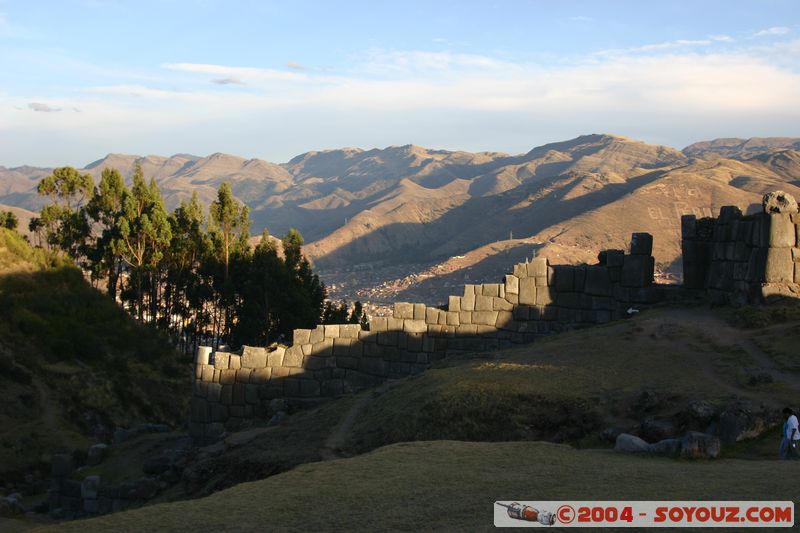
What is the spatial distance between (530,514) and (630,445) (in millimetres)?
3927

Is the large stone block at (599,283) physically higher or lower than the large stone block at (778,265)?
→ lower

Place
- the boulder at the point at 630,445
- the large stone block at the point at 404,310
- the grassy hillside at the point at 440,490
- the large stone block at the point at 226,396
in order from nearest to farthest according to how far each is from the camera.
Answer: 1. the grassy hillside at the point at 440,490
2. the boulder at the point at 630,445
3. the large stone block at the point at 226,396
4. the large stone block at the point at 404,310

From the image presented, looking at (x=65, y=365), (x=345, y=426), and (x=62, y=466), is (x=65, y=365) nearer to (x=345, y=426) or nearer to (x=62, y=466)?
(x=62, y=466)

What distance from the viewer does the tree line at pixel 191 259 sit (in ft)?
118

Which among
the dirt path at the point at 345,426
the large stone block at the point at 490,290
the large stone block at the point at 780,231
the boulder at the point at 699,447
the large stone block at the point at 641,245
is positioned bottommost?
the dirt path at the point at 345,426

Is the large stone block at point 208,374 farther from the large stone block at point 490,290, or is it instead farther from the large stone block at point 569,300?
the large stone block at point 569,300

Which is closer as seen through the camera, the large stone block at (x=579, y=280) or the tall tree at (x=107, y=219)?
the large stone block at (x=579, y=280)

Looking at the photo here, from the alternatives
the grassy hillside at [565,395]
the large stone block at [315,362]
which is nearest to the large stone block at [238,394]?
the large stone block at [315,362]

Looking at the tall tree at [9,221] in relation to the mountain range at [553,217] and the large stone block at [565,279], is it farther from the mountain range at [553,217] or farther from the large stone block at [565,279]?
the mountain range at [553,217]

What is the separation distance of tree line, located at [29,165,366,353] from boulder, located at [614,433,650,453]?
2413 cm

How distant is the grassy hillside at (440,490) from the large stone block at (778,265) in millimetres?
8972

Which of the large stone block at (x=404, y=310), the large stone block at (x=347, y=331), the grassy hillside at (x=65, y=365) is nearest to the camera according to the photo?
the large stone block at (x=347, y=331)

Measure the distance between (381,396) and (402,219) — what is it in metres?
105

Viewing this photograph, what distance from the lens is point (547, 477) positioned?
1047cm
